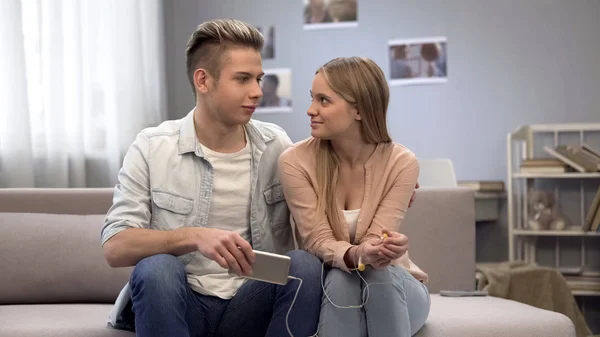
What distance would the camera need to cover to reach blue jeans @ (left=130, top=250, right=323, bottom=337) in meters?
1.68

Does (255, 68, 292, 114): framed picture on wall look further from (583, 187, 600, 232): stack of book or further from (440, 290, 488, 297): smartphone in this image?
(440, 290, 488, 297): smartphone

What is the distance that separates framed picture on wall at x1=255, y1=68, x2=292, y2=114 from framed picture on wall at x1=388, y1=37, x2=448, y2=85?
22.9 inches

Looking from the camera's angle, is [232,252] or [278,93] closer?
[232,252]

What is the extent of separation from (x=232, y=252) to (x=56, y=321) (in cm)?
66

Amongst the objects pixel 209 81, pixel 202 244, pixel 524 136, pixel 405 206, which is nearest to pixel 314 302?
pixel 202 244

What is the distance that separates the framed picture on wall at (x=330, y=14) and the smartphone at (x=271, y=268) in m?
3.13

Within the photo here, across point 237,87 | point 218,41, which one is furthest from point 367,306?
point 218,41

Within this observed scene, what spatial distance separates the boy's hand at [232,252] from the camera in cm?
165

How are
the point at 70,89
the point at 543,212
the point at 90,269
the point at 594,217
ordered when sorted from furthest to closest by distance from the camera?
the point at 543,212, the point at 594,217, the point at 70,89, the point at 90,269

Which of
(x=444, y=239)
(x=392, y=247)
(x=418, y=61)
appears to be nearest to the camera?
(x=392, y=247)

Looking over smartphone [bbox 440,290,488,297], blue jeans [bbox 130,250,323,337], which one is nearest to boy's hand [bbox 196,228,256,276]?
blue jeans [bbox 130,250,323,337]

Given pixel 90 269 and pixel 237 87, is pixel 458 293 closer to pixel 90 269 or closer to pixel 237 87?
pixel 237 87

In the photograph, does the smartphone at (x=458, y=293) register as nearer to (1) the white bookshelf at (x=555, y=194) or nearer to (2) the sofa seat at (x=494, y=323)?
(2) the sofa seat at (x=494, y=323)

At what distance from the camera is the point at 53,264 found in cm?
242
